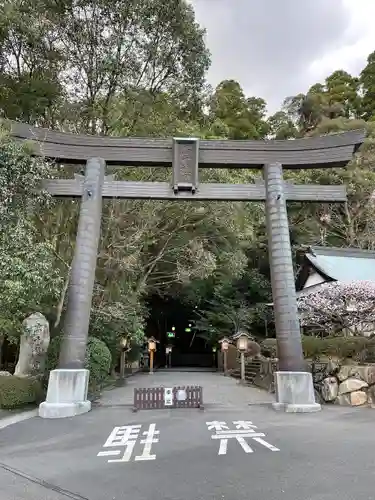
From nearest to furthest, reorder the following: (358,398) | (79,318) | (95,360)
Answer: (79,318) < (358,398) < (95,360)

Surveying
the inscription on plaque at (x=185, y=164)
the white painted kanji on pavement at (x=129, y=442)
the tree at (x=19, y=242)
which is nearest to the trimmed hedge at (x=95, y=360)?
the tree at (x=19, y=242)

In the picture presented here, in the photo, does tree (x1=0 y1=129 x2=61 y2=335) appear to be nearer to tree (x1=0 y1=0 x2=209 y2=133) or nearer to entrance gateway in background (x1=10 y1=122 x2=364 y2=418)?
entrance gateway in background (x1=10 y1=122 x2=364 y2=418)

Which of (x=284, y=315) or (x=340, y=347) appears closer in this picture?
(x=284, y=315)

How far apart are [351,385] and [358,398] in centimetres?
35

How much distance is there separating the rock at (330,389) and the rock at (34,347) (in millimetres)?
7995

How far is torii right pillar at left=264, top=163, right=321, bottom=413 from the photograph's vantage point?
29.9 ft

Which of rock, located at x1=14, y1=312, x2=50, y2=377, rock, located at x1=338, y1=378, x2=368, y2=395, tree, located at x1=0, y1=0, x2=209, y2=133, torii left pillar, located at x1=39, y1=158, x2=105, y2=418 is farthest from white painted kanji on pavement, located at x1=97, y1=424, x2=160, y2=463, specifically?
tree, located at x1=0, y1=0, x2=209, y2=133

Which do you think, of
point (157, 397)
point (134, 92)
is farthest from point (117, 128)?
point (157, 397)

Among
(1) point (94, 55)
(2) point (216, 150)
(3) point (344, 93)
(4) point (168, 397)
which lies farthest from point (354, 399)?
(3) point (344, 93)

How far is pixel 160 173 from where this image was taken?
1523cm

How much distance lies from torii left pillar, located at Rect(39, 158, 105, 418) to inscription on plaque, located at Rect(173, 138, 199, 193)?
6.54 ft

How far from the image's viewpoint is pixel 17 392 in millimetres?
9438

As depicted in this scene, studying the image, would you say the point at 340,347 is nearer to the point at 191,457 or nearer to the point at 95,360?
the point at 95,360

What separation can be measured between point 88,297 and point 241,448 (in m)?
5.31
